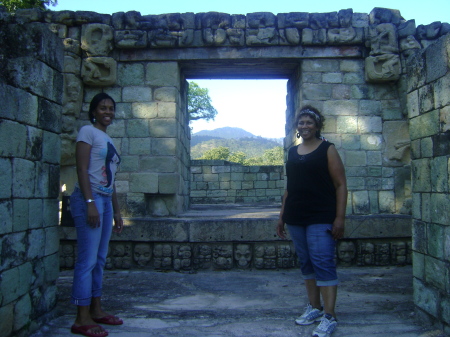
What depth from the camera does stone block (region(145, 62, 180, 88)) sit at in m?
5.84

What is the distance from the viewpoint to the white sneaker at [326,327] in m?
2.92

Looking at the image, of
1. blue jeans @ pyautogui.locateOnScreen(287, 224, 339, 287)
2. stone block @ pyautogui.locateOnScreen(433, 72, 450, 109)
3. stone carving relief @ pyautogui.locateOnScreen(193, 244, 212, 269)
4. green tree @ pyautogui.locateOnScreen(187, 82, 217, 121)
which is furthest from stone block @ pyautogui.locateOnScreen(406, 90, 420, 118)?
green tree @ pyautogui.locateOnScreen(187, 82, 217, 121)

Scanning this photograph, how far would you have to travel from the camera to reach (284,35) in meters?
5.75

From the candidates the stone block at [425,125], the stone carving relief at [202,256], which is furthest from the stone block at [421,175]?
the stone carving relief at [202,256]

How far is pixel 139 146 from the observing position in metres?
5.78

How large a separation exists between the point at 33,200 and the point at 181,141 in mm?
3523

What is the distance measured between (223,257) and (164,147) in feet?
5.86

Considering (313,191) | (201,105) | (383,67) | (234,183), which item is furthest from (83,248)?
(201,105)

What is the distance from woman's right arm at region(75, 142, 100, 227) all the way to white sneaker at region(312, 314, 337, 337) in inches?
71.9

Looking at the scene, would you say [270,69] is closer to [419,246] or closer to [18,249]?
[419,246]

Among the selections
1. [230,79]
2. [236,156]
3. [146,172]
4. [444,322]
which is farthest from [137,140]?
[236,156]

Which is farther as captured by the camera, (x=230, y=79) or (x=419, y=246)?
(x=230, y=79)

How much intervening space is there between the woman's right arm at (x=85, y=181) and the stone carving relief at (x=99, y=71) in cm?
304

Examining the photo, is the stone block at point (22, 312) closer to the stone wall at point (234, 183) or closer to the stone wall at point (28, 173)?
the stone wall at point (28, 173)
